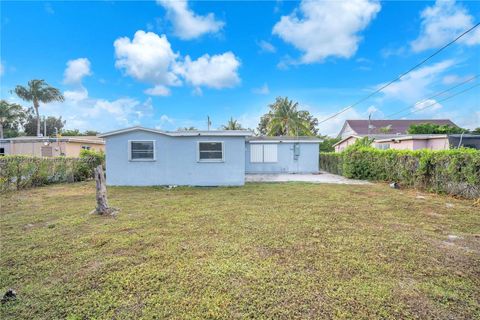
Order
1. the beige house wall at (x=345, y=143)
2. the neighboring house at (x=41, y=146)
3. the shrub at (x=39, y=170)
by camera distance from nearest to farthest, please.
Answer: the shrub at (x=39, y=170), the neighboring house at (x=41, y=146), the beige house wall at (x=345, y=143)

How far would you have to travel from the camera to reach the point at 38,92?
3328 cm

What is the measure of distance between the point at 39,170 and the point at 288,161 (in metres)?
14.9

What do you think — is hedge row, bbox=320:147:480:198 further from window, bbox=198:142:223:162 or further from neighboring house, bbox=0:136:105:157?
neighboring house, bbox=0:136:105:157

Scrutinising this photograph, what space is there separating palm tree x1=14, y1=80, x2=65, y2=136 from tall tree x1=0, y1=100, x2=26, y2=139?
2019 millimetres

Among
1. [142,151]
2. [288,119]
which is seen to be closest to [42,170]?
[142,151]

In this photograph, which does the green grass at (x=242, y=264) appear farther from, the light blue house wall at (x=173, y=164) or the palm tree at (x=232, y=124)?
the palm tree at (x=232, y=124)

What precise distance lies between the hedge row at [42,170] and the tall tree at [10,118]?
26705mm

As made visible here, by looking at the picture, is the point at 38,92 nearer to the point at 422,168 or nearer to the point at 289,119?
the point at 289,119

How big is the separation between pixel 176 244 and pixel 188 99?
66.8ft

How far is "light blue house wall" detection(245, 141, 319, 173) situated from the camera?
719 inches

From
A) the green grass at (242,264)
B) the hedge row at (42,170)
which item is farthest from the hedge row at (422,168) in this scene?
the hedge row at (42,170)

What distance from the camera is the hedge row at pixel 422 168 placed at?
299 inches

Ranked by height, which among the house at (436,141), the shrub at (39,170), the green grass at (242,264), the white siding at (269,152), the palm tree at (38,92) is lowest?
the green grass at (242,264)

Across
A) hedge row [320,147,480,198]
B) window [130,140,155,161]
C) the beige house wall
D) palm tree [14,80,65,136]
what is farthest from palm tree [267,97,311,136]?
palm tree [14,80,65,136]
